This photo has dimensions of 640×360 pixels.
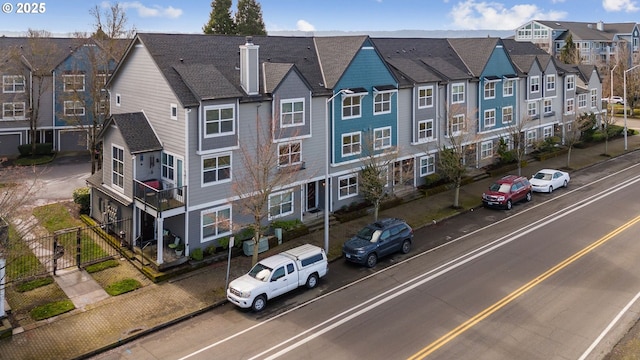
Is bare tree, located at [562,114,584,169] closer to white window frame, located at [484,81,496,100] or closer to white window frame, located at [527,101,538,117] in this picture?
white window frame, located at [527,101,538,117]

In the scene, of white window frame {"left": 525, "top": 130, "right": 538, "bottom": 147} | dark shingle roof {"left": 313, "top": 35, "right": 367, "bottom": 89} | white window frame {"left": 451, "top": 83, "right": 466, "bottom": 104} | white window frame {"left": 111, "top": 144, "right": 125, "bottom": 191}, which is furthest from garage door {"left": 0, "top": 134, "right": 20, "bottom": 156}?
white window frame {"left": 525, "top": 130, "right": 538, "bottom": 147}

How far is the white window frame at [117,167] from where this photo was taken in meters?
28.3

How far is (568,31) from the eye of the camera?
106812 millimetres

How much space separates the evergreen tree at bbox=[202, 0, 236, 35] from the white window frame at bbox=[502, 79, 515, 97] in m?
39.8

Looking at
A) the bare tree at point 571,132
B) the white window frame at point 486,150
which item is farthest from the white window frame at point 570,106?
the white window frame at point 486,150

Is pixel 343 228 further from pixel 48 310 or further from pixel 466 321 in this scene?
pixel 48 310

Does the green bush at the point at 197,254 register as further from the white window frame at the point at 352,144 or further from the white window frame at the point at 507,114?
the white window frame at the point at 507,114

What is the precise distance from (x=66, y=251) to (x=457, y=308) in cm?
2055

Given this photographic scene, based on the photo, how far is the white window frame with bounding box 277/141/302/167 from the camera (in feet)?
98.3

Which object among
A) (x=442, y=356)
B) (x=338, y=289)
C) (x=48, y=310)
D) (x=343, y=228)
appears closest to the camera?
(x=442, y=356)

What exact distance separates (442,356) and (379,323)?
3.16 metres

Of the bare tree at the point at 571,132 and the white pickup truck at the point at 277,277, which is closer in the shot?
the white pickup truck at the point at 277,277

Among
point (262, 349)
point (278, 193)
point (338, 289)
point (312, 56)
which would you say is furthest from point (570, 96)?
point (262, 349)

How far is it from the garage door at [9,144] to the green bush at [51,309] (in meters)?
34.9
